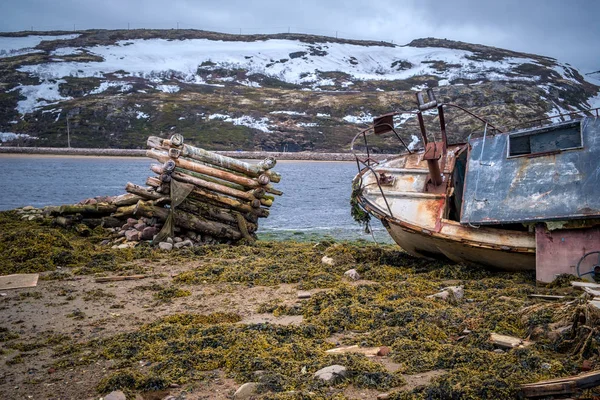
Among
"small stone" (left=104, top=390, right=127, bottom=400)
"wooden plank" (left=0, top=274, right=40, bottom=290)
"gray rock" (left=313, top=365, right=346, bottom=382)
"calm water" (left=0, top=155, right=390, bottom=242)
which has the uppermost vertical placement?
"gray rock" (left=313, top=365, right=346, bottom=382)

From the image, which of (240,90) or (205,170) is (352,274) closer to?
(205,170)

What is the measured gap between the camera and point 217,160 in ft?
55.4

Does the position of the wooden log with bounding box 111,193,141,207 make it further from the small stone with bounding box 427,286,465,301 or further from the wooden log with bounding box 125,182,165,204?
the small stone with bounding box 427,286,465,301

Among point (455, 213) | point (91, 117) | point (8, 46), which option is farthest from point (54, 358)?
point (8, 46)

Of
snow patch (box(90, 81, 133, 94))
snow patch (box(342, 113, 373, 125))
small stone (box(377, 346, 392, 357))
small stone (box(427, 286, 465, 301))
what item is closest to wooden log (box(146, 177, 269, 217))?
small stone (box(427, 286, 465, 301))

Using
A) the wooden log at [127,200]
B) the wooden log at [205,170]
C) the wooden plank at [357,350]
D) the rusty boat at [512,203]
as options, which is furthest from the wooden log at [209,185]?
the wooden plank at [357,350]

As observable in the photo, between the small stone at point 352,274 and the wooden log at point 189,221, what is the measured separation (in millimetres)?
5470

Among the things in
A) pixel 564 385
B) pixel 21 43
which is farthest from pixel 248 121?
pixel 21 43

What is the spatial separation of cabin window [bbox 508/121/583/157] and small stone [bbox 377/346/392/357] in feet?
22.9

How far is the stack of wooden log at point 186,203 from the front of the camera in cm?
1562

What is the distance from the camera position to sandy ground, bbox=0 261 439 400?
6262mm

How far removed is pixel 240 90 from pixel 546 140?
129032mm

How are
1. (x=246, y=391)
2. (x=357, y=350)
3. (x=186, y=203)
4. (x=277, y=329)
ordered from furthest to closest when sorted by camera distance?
1. (x=186, y=203)
2. (x=277, y=329)
3. (x=357, y=350)
4. (x=246, y=391)

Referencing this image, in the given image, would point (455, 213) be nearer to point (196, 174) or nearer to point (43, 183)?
point (196, 174)
